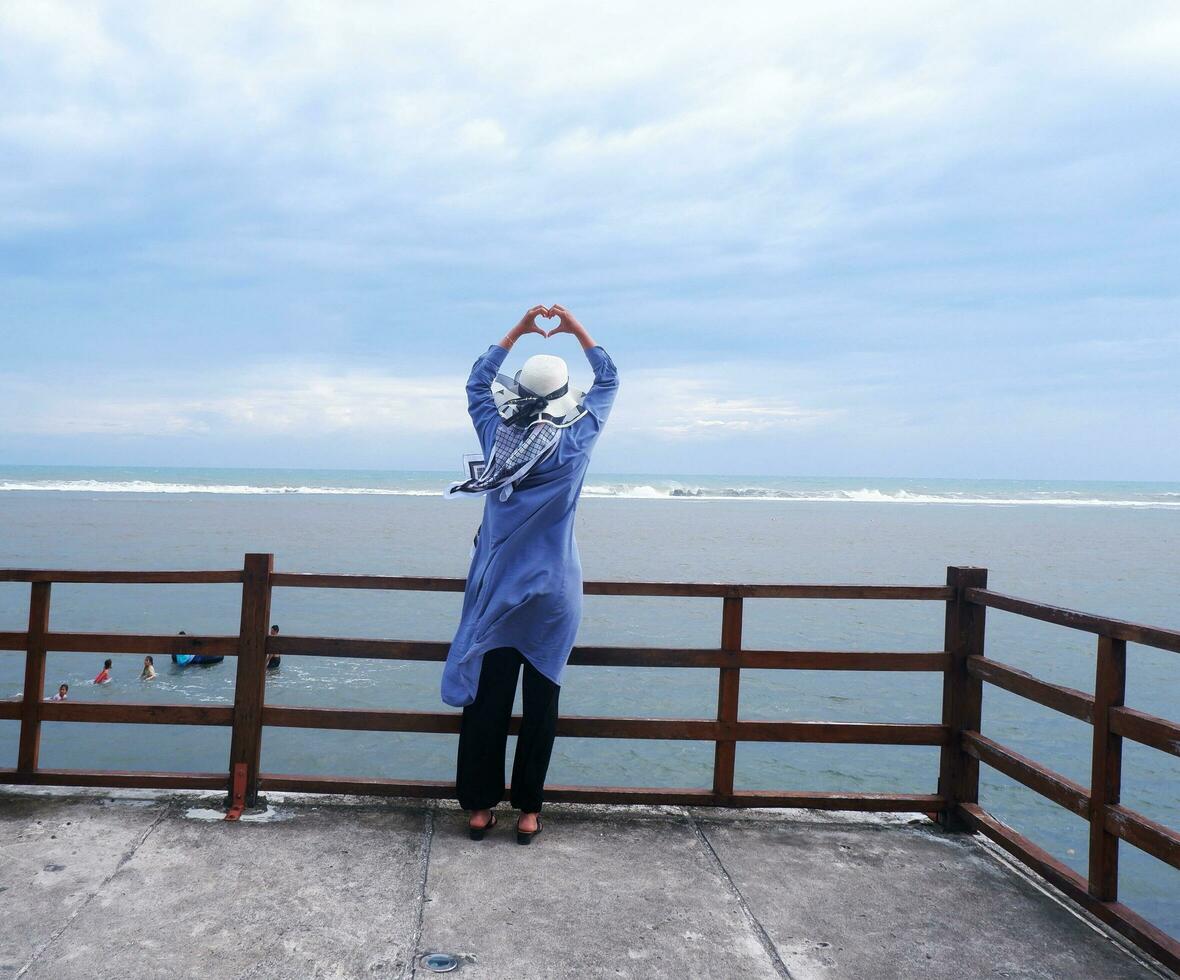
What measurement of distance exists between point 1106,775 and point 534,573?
2.11 metres

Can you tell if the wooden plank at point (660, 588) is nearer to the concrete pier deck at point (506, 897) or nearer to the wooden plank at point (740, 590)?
the wooden plank at point (740, 590)

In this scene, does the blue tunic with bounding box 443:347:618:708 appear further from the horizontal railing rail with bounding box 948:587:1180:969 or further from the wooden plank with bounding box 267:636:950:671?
the horizontal railing rail with bounding box 948:587:1180:969

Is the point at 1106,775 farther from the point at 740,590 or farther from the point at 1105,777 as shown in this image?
the point at 740,590

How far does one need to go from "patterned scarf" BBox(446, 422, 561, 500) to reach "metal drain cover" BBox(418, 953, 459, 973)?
5.06 feet

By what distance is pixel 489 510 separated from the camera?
3.70m

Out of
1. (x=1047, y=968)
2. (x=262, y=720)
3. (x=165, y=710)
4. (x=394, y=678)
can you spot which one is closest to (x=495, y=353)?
(x=262, y=720)

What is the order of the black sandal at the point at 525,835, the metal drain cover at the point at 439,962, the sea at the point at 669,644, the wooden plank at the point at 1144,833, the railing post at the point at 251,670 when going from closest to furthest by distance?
the metal drain cover at the point at 439,962, the wooden plank at the point at 1144,833, the black sandal at the point at 525,835, the railing post at the point at 251,670, the sea at the point at 669,644

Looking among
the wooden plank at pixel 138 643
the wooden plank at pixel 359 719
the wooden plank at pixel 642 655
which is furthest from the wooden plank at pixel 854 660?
the wooden plank at pixel 138 643

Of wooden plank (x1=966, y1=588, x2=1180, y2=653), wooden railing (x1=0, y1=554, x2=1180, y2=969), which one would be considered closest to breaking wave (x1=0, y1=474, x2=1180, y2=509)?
wooden railing (x1=0, y1=554, x2=1180, y2=969)

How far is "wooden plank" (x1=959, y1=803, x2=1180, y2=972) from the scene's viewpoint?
284 cm

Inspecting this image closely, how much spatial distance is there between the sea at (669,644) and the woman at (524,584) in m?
3.54

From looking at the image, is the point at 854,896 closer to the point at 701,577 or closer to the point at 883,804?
the point at 883,804

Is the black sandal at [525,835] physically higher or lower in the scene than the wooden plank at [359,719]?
lower

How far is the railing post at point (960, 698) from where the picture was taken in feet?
13.0
